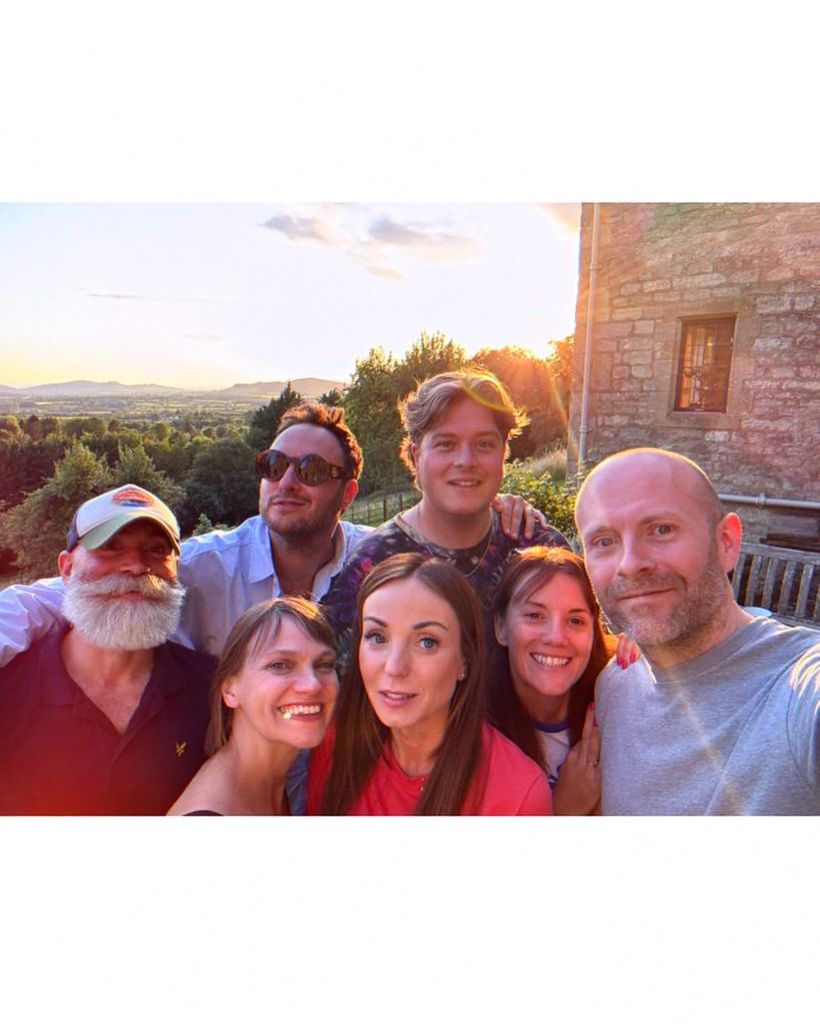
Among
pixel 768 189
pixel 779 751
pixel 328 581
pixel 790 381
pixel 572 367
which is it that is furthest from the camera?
pixel 572 367

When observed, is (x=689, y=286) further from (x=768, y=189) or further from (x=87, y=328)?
(x=87, y=328)

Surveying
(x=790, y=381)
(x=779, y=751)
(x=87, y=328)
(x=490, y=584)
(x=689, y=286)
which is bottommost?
(x=779, y=751)

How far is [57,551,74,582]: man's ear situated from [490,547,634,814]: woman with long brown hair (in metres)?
1.12

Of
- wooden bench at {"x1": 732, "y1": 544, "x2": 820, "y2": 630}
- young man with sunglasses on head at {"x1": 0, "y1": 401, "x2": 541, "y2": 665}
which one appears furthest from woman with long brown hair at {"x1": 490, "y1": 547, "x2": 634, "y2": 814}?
wooden bench at {"x1": 732, "y1": 544, "x2": 820, "y2": 630}

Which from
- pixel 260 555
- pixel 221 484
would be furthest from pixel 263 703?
pixel 221 484

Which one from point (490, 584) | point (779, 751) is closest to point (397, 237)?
point (490, 584)

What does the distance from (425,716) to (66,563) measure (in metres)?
1.02

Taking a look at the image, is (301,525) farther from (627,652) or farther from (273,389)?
(627,652)

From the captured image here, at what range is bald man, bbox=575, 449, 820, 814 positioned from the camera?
4.17 ft

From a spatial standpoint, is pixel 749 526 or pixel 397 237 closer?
pixel 397 237

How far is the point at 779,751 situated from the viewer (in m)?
1.25

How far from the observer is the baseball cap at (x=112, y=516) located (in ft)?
5.33

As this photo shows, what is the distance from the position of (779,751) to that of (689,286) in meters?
1.44

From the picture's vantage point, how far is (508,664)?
1.67 metres
